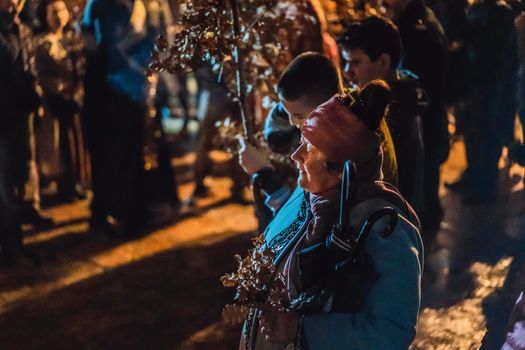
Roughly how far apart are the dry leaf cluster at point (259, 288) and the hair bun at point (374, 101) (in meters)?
0.49

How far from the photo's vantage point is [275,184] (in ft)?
9.94

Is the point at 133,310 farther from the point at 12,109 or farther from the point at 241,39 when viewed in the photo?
the point at 241,39

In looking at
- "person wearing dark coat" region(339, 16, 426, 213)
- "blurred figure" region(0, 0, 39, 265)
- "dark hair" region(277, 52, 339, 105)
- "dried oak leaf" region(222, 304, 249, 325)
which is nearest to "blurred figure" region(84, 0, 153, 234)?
"blurred figure" region(0, 0, 39, 265)

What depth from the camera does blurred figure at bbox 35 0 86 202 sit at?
5.79 m

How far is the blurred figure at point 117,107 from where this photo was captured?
16.4ft

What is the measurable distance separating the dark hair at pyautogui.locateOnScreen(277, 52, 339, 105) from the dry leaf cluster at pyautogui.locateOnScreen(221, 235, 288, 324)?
1.09 meters

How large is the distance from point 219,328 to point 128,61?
2.30 m

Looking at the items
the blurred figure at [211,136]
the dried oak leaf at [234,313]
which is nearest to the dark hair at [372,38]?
the dried oak leaf at [234,313]

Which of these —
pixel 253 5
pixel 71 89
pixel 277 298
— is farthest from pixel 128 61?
pixel 277 298

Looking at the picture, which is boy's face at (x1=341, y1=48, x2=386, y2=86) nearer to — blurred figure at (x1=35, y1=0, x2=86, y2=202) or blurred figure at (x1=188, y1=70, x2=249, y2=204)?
blurred figure at (x1=188, y1=70, x2=249, y2=204)

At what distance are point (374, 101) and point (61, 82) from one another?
4.74 m

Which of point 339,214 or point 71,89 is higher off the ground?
point 339,214

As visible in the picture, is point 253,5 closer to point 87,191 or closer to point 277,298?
point 277,298

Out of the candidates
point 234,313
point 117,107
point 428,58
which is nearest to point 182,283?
point 117,107
